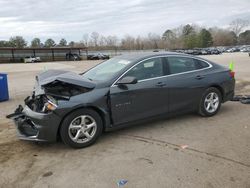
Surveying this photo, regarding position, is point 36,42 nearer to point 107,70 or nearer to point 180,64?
point 107,70

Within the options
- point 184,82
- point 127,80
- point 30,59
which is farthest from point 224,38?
point 127,80

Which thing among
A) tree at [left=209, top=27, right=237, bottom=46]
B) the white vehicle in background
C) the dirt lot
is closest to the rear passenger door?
the dirt lot

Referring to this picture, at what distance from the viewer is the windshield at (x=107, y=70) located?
494 cm

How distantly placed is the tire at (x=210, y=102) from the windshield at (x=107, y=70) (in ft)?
6.44

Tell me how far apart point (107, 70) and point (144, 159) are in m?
2.10

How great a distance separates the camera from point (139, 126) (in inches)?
213

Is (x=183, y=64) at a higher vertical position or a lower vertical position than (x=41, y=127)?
higher

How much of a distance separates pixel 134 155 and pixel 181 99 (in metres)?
1.90

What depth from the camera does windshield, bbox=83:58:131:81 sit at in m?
4.94

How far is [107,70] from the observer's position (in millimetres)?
5281

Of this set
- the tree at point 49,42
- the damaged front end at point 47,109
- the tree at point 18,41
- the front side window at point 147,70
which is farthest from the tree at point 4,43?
the front side window at point 147,70

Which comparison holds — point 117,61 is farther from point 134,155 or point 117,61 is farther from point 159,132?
point 134,155

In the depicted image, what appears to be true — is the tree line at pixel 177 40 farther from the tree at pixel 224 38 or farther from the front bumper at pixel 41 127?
the front bumper at pixel 41 127

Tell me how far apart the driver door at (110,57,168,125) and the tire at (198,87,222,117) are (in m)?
1.04
